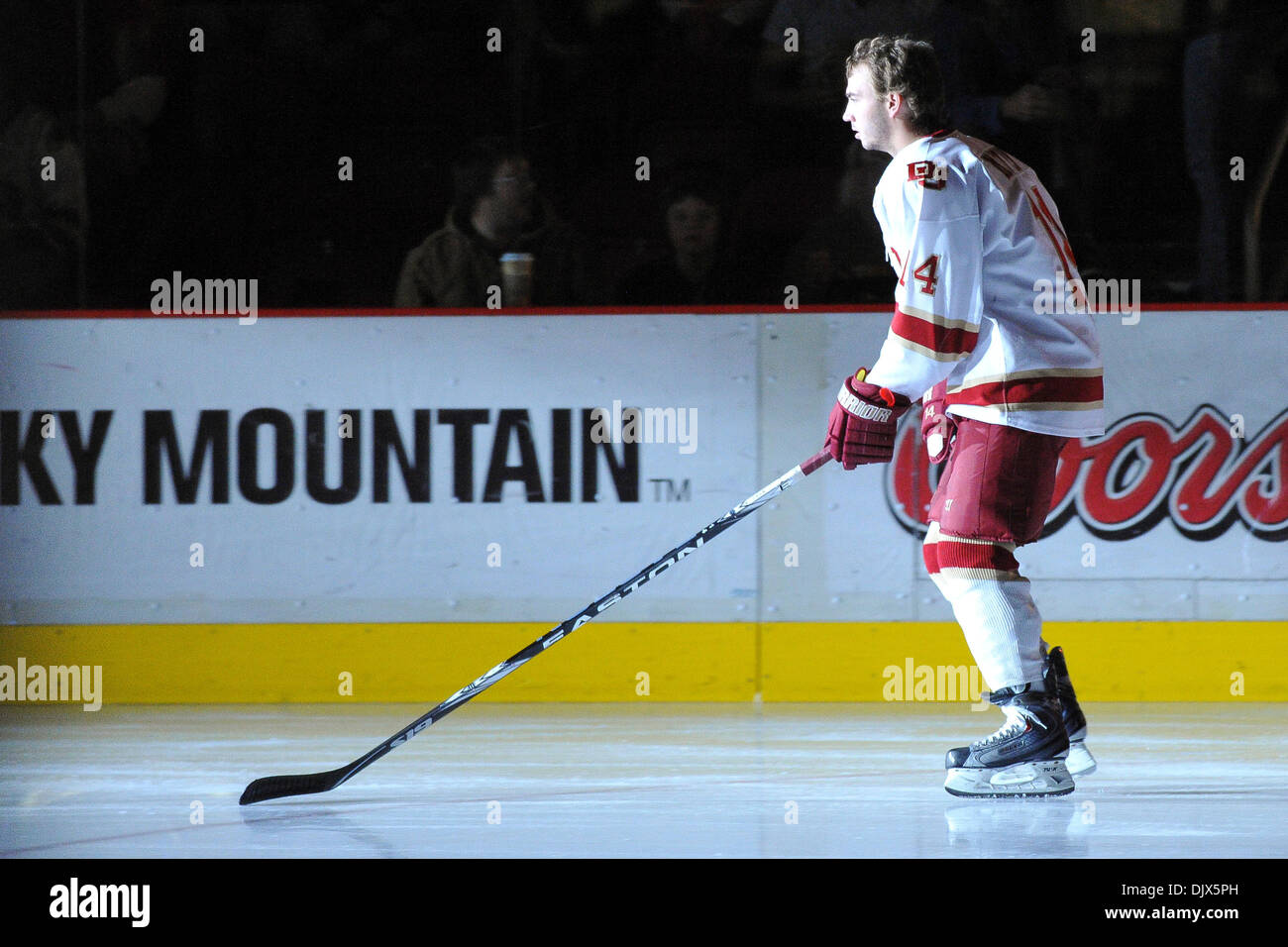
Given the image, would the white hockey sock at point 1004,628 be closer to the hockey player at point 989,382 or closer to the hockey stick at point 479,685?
the hockey player at point 989,382

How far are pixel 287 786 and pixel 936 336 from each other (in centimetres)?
→ 158

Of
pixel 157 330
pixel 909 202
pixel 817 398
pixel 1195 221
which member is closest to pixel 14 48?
pixel 157 330

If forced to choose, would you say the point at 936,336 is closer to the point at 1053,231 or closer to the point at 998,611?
the point at 1053,231

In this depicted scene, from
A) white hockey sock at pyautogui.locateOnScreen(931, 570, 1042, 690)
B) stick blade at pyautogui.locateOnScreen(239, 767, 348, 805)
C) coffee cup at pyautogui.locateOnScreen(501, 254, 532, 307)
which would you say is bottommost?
stick blade at pyautogui.locateOnScreen(239, 767, 348, 805)

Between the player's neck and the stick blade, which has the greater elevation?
the player's neck

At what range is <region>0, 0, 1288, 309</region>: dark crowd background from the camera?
5.36 metres

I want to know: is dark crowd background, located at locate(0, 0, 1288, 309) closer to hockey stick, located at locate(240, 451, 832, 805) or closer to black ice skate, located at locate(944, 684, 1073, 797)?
hockey stick, located at locate(240, 451, 832, 805)

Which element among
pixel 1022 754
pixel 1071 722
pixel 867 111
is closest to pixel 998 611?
pixel 1022 754

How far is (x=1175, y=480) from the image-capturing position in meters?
4.73

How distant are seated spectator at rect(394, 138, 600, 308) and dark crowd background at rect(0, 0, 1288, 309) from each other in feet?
0.12

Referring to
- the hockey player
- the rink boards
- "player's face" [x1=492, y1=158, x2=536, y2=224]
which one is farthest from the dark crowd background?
the hockey player

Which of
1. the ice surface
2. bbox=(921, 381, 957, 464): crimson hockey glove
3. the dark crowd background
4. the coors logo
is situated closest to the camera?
the ice surface

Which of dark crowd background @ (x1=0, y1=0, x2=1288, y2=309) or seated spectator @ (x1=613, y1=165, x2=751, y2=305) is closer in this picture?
seated spectator @ (x1=613, y1=165, x2=751, y2=305)
